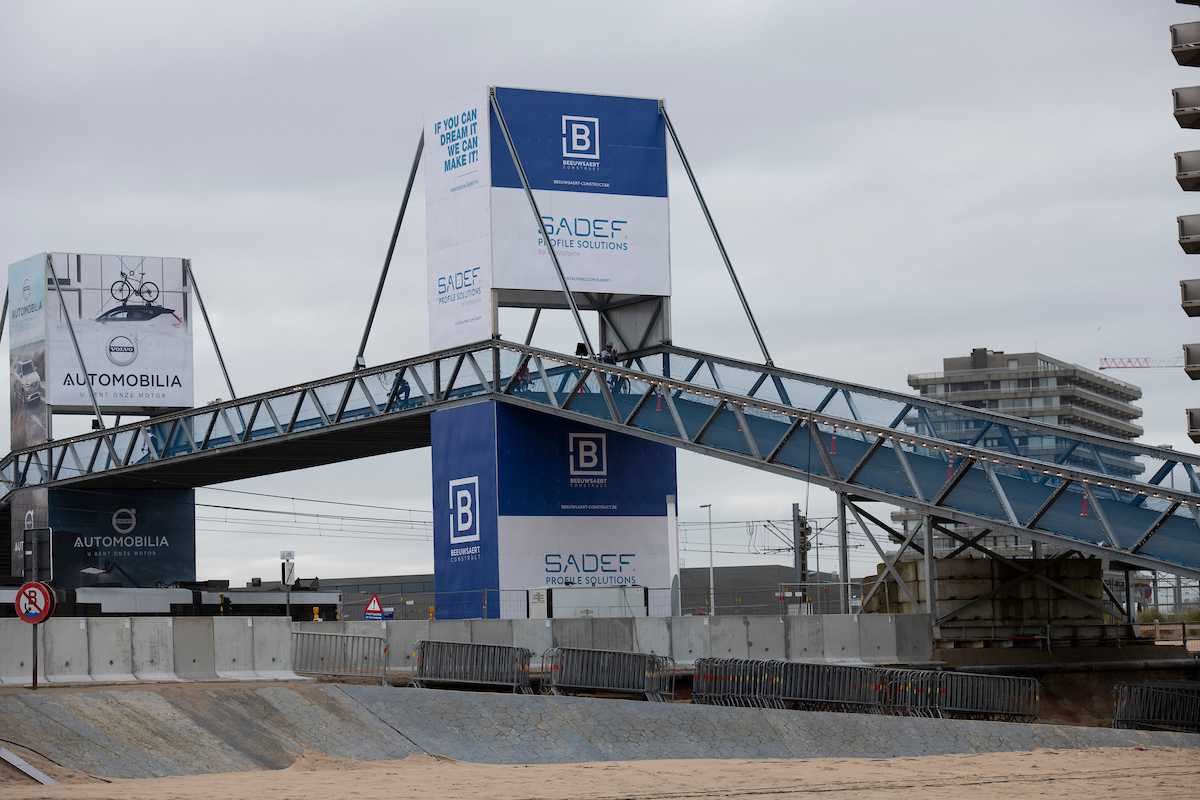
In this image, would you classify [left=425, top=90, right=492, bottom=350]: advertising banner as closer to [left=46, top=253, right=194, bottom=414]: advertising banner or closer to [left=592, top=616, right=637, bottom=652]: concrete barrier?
[left=592, top=616, right=637, bottom=652]: concrete barrier

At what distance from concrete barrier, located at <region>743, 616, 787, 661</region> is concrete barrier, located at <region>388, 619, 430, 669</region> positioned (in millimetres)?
7593

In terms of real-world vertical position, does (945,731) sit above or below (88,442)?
below

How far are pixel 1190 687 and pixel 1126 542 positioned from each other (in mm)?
3395

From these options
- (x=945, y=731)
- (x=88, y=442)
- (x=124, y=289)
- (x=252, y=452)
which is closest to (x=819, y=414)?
(x=945, y=731)

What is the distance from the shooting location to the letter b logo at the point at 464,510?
152ft

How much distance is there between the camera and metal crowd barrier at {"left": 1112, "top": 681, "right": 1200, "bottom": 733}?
106 feet

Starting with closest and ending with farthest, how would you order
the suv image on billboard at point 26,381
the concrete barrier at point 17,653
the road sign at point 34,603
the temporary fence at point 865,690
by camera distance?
1. the road sign at point 34,603
2. the concrete barrier at point 17,653
3. the temporary fence at point 865,690
4. the suv image on billboard at point 26,381

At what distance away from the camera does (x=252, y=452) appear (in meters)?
57.1

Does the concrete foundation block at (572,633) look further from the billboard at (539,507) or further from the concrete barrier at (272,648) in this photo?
the billboard at (539,507)

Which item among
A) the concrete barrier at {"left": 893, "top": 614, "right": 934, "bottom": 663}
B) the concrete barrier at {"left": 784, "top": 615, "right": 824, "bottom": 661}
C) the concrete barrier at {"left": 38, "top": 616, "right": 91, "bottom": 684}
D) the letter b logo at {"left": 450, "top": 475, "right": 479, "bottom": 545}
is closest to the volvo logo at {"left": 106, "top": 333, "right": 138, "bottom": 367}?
the letter b logo at {"left": 450, "top": 475, "right": 479, "bottom": 545}

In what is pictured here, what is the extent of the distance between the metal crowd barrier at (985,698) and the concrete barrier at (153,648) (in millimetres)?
16091

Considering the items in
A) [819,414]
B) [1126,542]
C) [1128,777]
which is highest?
[819,414]

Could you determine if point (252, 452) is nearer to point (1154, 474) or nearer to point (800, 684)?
point (800, 684)

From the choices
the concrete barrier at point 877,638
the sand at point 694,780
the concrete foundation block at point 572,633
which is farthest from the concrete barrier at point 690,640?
the sand at point 694,780
